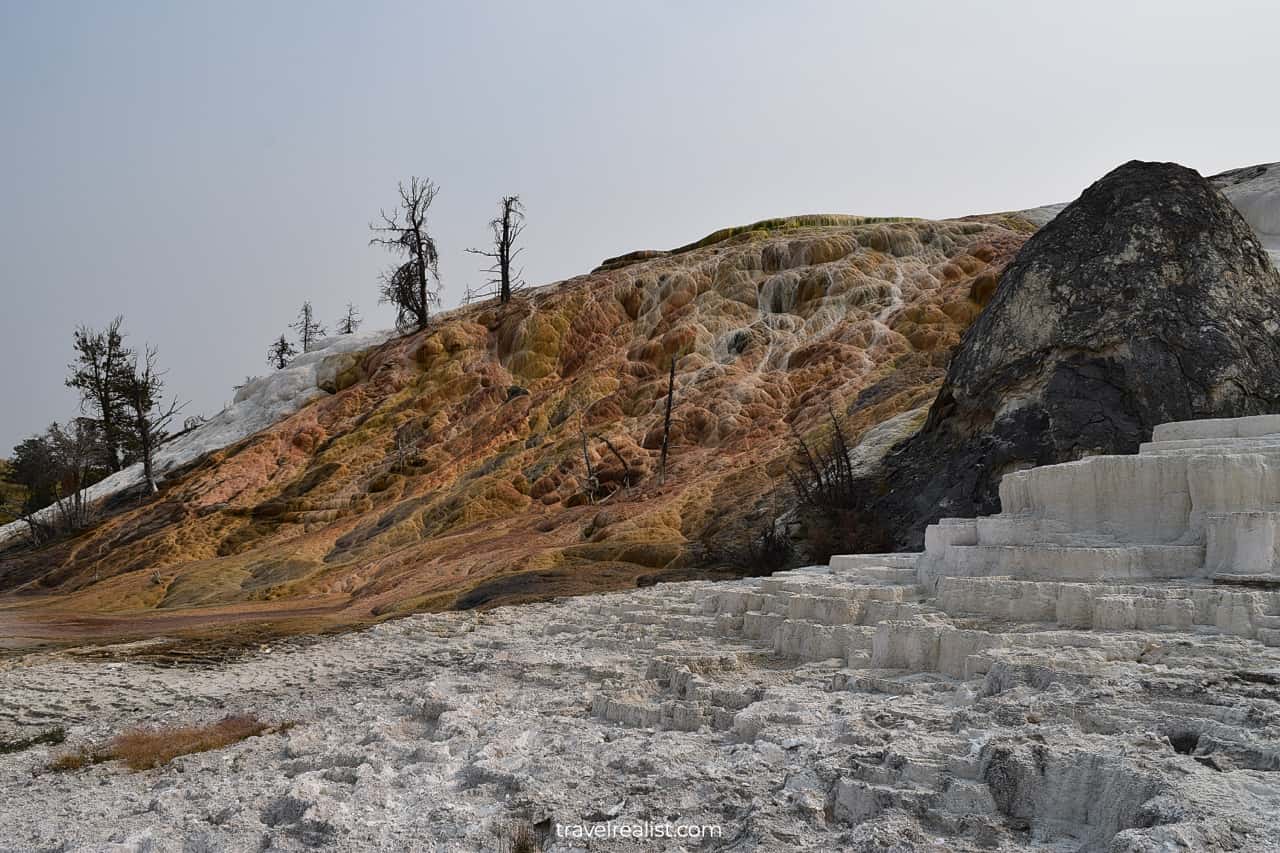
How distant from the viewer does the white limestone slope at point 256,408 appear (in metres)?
36.9

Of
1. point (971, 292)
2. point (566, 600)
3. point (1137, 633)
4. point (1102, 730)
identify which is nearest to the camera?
point (1102, 730)

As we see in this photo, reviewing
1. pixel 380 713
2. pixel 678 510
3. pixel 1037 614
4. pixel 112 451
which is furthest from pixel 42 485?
pixel 1037 614

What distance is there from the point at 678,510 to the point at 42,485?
32.2 meters

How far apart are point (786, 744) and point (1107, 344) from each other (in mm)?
→ 10364

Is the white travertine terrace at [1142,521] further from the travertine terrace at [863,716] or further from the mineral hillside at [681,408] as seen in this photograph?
the mineral hillside at [681,408]

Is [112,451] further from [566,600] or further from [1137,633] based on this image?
[1137,633]

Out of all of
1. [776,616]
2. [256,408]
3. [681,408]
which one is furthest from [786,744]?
[256,408]

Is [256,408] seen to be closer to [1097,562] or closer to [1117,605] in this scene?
[1097,562]

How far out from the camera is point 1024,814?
4.13 meters

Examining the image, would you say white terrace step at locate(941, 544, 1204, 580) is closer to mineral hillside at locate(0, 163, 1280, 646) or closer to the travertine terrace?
the travertine terrace

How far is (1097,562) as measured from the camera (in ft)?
22.9

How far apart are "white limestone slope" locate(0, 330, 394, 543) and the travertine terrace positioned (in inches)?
1111

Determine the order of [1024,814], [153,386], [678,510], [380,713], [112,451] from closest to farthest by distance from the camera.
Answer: [1024,814] < [380,713] < [678,510] < [153,386] < [112,451]

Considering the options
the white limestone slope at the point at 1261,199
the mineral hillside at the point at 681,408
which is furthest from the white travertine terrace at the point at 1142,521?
the white limestone slope at the point at 1261,199
